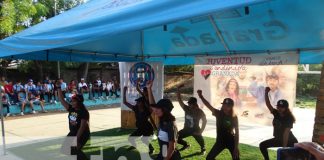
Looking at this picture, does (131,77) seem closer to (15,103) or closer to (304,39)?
(304,39)

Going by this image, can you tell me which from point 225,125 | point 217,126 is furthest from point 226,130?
point 217,126

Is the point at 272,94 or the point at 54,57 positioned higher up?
the point at 54,57

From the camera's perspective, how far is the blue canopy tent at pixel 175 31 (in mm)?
3678

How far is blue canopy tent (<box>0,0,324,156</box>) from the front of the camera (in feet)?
12.1

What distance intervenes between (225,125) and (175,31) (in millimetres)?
2434

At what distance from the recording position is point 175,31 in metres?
7.24

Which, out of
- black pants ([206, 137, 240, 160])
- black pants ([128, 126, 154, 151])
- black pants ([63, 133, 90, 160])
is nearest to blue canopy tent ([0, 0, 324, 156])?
black pants ([63, 133, 90, 160])

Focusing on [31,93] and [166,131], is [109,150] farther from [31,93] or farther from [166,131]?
[31,93]

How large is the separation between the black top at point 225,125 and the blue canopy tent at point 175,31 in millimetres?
1666

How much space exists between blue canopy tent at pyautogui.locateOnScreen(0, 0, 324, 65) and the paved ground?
7.90 ft

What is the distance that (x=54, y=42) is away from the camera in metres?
4.56

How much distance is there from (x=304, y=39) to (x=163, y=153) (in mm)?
3302

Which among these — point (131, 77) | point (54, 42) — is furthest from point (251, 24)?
point (131, 77)

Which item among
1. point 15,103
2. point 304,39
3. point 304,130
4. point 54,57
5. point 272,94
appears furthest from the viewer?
point 15,103
